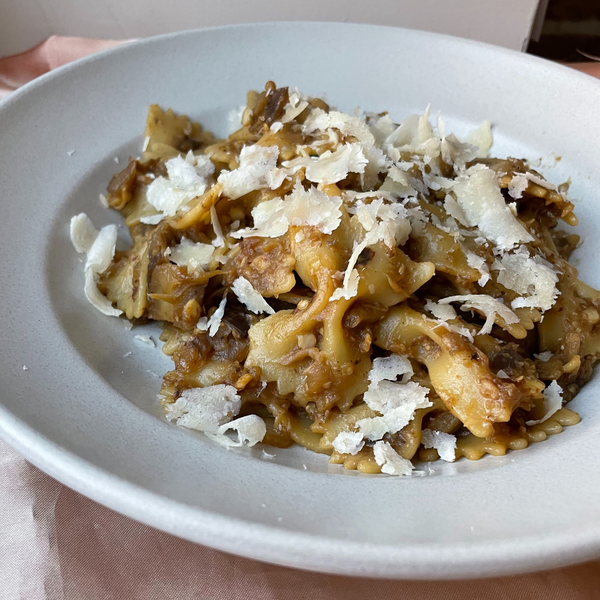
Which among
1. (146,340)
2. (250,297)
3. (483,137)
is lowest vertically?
(146,340)

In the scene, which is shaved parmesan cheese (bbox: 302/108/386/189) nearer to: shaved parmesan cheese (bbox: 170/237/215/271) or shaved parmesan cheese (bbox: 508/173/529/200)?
shaved parmesan cheese (bbox: 508/173/529/200)

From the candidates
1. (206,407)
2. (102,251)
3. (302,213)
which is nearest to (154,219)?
(102,251)

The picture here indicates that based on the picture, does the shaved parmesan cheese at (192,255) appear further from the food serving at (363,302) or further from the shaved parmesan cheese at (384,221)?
the shaved parmesan cheese at (384,221)

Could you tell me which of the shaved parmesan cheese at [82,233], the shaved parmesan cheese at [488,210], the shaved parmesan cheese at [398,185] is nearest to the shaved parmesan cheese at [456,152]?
A: the shaved parmesan cheese at [488,210]

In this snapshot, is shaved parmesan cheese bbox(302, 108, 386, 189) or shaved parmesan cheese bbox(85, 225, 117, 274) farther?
shaved parmesan cheese bbox(85, 225, 117, 274)

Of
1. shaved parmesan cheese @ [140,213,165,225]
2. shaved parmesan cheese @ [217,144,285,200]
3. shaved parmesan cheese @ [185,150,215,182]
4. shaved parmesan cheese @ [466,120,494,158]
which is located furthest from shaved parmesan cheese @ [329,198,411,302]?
shaved parmesan cheese @ [466,120,494,158]

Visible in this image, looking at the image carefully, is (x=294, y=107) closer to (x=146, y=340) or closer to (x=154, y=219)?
(x=154, y=219)
